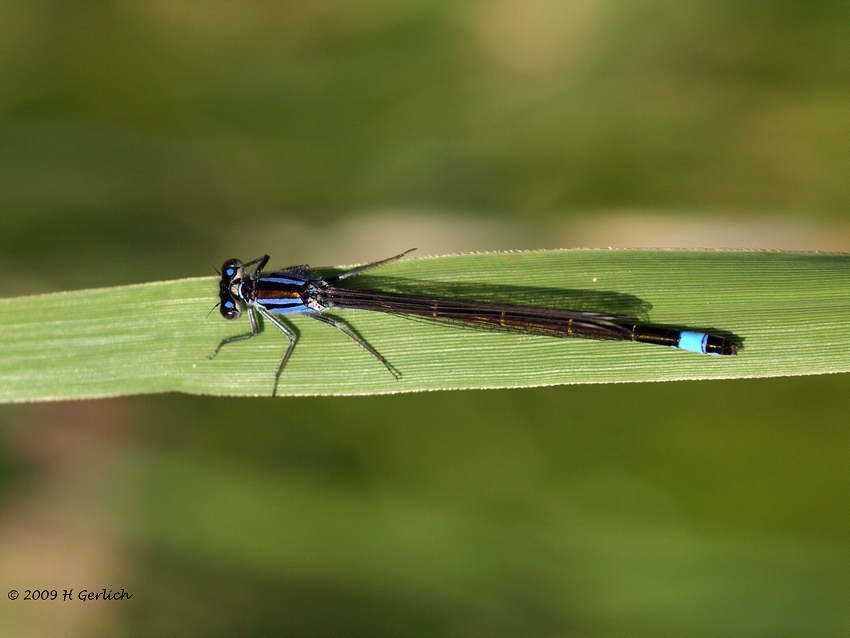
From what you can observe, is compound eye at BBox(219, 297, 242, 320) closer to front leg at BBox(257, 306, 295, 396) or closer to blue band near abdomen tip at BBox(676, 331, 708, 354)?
front leg at BBox(257, 306, 295, 396)

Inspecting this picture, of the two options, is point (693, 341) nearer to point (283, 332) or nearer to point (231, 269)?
point (283, 332)

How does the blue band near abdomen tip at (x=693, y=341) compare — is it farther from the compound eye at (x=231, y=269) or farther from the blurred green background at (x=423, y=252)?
the compound eye at (x=231, y=269)

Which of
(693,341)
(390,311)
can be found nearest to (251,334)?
(390,311)

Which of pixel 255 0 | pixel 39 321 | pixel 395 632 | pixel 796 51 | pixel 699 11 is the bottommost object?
pixel 395 632

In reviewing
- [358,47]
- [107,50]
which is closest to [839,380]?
[358,47]

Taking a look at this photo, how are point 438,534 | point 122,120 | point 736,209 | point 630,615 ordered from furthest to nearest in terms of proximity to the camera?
1. point 122,120
2. point 736,209
3. point 438,534
4. point 630,615

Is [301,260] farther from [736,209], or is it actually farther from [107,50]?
[736,209]

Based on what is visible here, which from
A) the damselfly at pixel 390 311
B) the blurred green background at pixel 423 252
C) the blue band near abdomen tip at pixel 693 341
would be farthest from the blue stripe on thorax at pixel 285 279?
the blue band near abdomen tip at pixel 693 341
